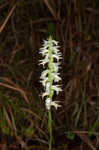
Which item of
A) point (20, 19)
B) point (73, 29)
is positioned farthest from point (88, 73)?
point (20, 19)

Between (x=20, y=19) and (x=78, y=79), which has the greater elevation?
(x=20, y=19)

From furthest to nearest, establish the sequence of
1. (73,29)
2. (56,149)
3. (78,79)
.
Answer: (73,29) < (78,79) < (56,149)

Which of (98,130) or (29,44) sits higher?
(29,44)

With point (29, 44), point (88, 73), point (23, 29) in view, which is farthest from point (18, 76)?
point (88, 73)

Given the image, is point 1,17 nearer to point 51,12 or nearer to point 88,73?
point 51,12

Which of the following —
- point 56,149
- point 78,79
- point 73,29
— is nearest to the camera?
point 56,149

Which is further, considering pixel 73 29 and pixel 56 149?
pixel 73 29

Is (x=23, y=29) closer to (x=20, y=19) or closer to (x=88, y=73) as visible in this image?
(x=20, y=19)

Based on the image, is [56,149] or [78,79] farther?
[78,79]

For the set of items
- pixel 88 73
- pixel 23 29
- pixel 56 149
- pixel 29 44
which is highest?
pixel 23 29
